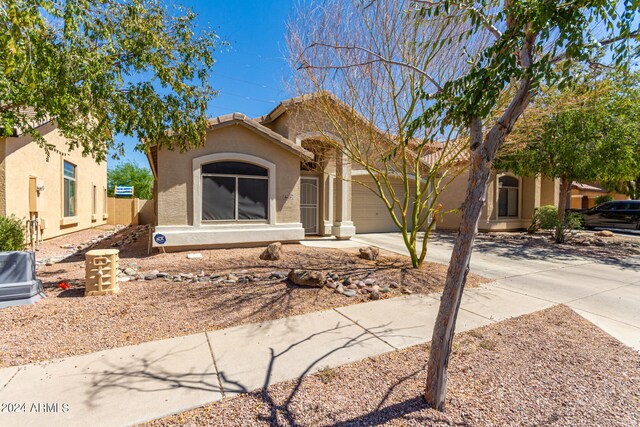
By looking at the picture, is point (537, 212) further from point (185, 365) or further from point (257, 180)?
point (185, 365)

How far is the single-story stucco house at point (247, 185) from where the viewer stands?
906 centimetres

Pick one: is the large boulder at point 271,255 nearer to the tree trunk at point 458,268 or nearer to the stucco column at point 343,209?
the stucco column at point 343,209

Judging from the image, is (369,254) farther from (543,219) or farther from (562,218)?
(543,219)

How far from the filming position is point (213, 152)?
9516mm

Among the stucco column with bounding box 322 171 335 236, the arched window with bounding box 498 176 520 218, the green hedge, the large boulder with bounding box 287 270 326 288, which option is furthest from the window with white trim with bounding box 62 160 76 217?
the green hedge

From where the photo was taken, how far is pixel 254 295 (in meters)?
5.50

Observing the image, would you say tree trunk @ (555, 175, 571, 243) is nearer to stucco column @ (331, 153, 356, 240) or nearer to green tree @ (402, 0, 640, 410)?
stucco column @ (331, 153, 356, 240)

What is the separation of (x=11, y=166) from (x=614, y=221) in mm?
26769

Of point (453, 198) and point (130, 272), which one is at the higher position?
point (453, 198)

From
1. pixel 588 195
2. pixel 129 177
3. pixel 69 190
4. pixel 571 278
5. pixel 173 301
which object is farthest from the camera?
pixel 129 177

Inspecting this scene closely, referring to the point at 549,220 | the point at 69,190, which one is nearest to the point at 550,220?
the point at 549,220

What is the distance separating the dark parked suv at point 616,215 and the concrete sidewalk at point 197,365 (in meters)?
17.8

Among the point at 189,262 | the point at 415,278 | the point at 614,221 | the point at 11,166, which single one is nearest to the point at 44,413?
the point at 189,262

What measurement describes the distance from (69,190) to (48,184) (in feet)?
8.33
